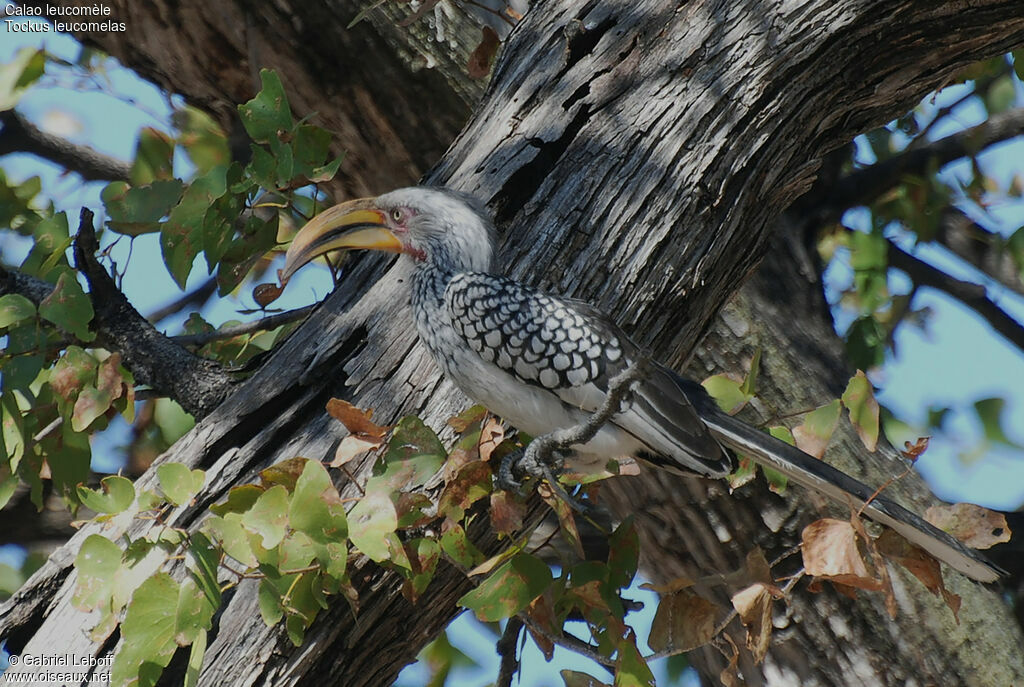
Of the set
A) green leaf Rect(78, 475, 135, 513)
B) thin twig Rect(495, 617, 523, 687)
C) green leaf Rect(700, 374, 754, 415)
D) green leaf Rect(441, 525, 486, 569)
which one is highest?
green leaf Rect(78, 475, 135, 513)

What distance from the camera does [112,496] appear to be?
193 cm

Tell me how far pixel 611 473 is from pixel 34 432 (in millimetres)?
1450

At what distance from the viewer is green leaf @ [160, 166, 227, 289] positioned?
2605mm

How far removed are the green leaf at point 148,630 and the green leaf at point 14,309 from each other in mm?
766

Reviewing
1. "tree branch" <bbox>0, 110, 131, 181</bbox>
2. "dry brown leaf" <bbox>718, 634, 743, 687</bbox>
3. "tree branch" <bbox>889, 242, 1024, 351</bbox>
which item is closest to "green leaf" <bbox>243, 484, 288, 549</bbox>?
"dry brown leaf" <bbox>718, 634, 743, 687</bbox>

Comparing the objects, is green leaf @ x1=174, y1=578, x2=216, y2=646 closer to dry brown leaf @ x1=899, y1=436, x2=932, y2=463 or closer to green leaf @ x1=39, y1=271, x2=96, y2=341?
green leaf @ x1=39, y1=271, x2=96, y2=341

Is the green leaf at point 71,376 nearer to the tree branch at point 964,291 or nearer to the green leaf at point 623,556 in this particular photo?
the green leaf at point 623,556

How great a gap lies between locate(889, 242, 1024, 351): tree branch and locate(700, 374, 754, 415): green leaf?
204cm

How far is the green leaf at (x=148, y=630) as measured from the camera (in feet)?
6.10

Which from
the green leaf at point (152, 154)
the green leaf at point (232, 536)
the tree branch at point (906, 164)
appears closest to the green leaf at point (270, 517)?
the green leaf at point (232, 536)

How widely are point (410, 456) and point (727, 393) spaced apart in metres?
0.92

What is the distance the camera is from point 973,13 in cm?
252

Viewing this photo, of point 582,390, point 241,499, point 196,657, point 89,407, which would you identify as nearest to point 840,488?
point 582,390

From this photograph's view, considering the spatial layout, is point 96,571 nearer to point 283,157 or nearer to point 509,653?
point 509,653
